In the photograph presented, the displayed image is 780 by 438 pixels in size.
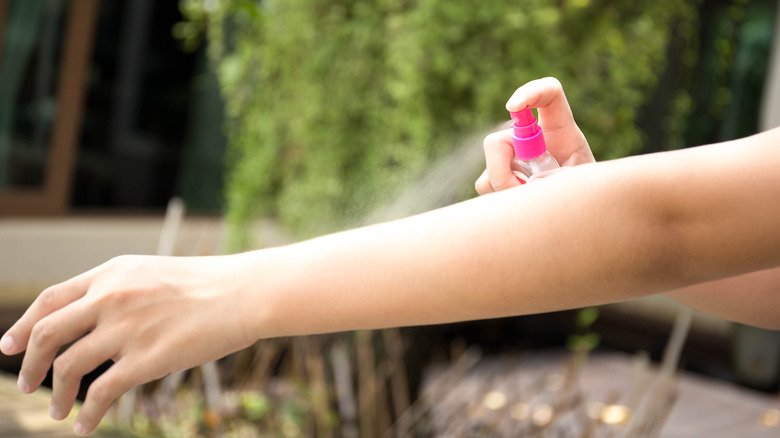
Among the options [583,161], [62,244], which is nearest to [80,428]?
[583,161]

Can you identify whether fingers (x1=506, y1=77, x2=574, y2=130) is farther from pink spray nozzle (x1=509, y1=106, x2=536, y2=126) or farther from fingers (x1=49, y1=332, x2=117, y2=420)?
fingers (x1=49, y1=332, x2=117, y2=420)

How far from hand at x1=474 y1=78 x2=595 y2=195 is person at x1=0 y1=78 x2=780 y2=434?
0.58ft

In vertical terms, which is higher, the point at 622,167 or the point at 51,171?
the point at 622,167

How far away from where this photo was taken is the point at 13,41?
419 centimetres

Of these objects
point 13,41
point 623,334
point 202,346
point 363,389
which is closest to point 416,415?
point 363,389

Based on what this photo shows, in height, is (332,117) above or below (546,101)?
below

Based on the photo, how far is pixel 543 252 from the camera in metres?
0.49

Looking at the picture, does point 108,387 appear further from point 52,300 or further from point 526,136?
point 526,136

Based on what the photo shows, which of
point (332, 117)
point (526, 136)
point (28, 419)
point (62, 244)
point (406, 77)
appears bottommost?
point (62, 244)

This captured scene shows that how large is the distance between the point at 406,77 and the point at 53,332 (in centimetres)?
161

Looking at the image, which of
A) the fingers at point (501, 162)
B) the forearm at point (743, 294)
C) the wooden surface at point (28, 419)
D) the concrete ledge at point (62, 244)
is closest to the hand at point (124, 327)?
the fingers at point (501, 162)

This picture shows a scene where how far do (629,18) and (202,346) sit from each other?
2.02 meters

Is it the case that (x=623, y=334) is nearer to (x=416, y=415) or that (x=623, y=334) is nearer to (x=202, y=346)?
(x=416, y=415)

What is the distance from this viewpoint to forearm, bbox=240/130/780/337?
0.48 m
